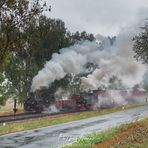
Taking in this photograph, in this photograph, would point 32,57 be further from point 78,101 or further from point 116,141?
point 116,141

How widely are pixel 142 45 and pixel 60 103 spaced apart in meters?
12.7

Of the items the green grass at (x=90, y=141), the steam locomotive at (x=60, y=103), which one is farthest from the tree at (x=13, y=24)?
the steam locomotive at (x=60, y=103)

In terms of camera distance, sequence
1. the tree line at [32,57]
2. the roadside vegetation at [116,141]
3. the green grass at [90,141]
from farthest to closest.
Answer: the tree line at [32,57], the green grass at [90,141], the roadside vegetation at [116,141]

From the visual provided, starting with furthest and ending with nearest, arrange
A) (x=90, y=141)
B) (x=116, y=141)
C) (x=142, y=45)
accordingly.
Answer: (x=142, y=45) < (x=90, y=141) < (x=116, y=141)

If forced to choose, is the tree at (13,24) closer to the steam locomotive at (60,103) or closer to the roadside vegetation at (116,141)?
the roadside vegetation at (116,141)

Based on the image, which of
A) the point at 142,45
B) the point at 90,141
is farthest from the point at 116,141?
the point at 142,45

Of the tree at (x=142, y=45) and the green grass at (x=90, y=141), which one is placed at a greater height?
the tree at (x=142, y=45)

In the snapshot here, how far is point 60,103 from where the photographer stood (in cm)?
6366

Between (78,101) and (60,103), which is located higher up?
(78,101)

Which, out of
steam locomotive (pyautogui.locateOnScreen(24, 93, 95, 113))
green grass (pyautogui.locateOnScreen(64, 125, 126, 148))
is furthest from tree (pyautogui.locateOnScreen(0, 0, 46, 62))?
steam locomotive (pyautogui.locateOnScreen(24, 93, 95, 113))

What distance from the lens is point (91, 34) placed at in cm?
9006

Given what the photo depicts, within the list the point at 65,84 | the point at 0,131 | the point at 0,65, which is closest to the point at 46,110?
the point at 65,84

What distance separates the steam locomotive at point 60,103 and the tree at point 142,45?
26.6 feet

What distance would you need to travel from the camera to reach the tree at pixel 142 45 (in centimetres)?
6236
